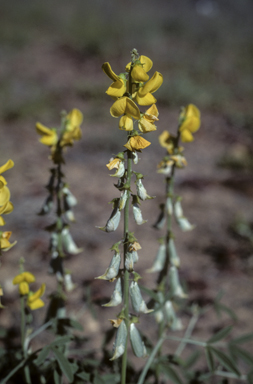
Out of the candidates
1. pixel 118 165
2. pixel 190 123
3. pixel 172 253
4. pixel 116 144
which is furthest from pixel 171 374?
pixel 116 144

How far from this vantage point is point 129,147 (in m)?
1.05

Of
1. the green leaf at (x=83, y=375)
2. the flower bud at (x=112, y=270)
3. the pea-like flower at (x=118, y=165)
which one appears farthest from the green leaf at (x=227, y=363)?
the pea-like flower at (x=118, y=165)

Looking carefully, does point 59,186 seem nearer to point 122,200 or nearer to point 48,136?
point 48,136

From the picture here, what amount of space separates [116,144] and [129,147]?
4.35 meters

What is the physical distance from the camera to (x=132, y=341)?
4.10 ft

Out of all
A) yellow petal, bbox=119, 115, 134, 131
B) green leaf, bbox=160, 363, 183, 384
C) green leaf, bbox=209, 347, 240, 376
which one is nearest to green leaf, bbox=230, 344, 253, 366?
green leaf, bbox=209, 347, 240, 376

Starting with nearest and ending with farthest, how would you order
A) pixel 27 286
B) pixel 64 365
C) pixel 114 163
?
pixel 114 163 < pixel 64 365 < pixel 27 286

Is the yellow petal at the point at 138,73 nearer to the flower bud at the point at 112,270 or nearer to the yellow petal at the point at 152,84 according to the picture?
the yellow petal at the point at 152,84

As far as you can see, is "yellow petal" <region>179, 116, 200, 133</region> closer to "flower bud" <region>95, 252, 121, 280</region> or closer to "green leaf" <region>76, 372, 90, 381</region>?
"flower bud" <region>95, 252, 121, 280</region>

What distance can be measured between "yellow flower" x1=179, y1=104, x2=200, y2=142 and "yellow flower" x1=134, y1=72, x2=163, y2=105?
0.46 m

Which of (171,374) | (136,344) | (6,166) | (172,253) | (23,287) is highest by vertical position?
(6,166)

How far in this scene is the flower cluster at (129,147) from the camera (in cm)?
103

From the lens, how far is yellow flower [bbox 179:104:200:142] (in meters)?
1.50

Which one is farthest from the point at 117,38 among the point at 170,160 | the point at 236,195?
the point at 170,160
